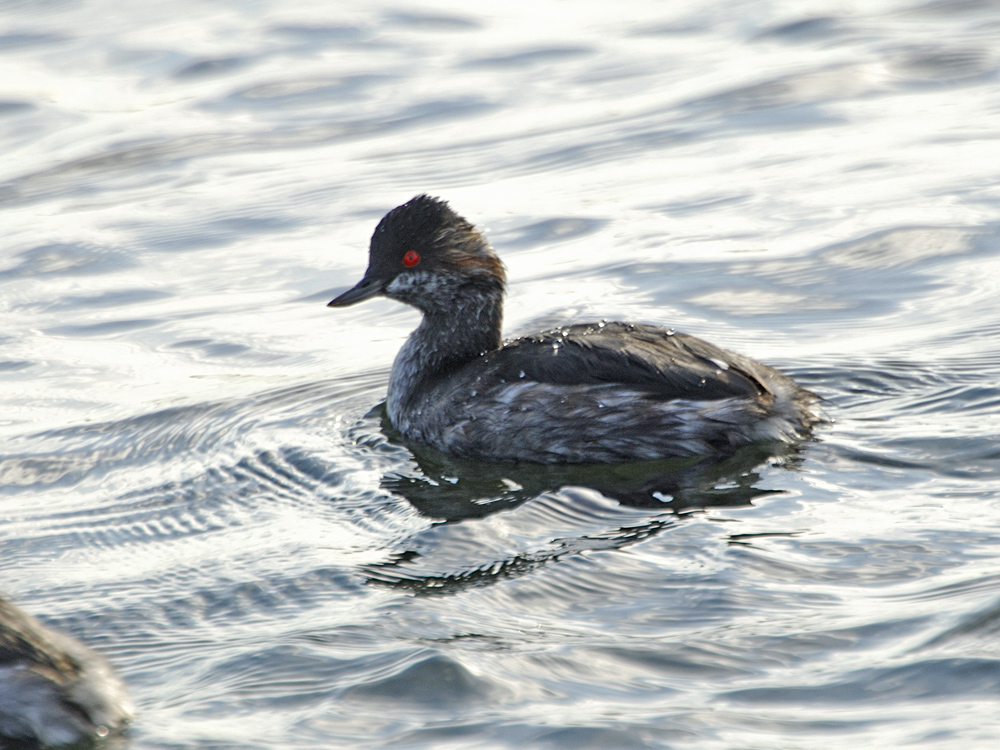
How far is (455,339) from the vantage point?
24.8ft

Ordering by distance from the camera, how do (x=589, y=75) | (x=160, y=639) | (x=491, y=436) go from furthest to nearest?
(x=589, y=75) < (x=491, y=436) < (x=160, y=639)

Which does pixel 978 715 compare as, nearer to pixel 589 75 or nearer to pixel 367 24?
pixel 589 75

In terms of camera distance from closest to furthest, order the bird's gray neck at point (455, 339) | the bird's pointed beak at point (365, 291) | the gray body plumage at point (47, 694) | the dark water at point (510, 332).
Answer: the gray body plumage at point (47, 694) < the dark water at point (510, 332) < the bird's gray neck at point (455, 339) < the bird's pointed beak at point (365, 291)

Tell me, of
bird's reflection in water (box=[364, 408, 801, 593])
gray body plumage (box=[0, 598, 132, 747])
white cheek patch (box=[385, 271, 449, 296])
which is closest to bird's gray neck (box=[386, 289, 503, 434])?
white cheek patch (box=[385, 271, 449, 296])

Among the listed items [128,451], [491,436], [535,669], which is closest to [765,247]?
[491,436]

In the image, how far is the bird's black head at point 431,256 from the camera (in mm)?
7539

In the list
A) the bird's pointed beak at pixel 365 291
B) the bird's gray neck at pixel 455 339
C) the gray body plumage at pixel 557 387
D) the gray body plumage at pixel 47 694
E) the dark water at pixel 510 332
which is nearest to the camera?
the gray body plumage at pixel 47 694

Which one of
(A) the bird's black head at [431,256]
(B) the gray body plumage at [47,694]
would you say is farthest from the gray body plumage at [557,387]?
(B) the gray body plumage at [47,694]

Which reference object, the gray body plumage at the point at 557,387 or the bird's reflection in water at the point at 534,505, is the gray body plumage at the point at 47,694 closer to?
the bird's reflection in water at the point at 534,505

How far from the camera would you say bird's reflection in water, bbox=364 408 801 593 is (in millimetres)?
5406

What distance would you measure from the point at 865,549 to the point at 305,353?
13.7 feet

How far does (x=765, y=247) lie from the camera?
960 cm

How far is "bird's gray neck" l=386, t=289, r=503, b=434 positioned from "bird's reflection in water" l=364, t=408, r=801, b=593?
2.16 feet

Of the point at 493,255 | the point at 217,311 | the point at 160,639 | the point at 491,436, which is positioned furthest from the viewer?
the point at 217,311
